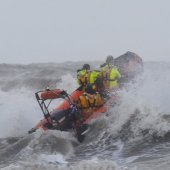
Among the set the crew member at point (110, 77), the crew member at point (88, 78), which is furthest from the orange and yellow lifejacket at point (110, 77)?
the crew member at point (88, 78)

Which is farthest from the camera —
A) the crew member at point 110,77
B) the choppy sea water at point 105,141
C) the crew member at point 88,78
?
the crew member at point 110,77

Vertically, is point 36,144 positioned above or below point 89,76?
below

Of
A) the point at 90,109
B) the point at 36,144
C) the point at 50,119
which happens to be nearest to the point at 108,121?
the point at 90,109

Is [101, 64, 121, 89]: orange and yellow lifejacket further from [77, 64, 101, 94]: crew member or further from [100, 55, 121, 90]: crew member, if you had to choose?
[77, 64, 101, 94]: crew member

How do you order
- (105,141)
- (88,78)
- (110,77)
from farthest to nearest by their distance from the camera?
1. (110,77)
2. (88,78)
3. (105,141)

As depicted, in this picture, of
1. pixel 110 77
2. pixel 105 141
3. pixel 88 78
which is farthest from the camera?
pixel 110 77

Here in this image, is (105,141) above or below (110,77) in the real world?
below

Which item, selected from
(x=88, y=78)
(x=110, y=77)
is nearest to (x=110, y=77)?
(x=110, y=77)

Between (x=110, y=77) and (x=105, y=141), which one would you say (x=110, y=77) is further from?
(x=105, y=141)

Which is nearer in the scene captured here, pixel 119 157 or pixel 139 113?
pixel 119 157

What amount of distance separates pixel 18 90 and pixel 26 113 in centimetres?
675

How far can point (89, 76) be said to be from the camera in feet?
35.6

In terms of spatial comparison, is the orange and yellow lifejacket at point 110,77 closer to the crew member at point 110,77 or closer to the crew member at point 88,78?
the crew member at point 110,77

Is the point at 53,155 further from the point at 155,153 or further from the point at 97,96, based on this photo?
the point at 97,96
